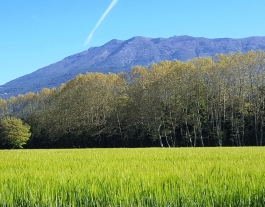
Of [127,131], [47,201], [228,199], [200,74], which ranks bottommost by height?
[127,131]

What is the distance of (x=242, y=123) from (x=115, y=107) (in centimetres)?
2461

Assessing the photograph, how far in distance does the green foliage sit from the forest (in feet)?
21.0

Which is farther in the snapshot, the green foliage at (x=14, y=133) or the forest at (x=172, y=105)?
the green foliage at (x=14, y=133)

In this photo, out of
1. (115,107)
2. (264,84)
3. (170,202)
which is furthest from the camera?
(115,107)

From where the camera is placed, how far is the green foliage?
7138cm

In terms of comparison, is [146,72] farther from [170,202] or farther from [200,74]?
[170,202]

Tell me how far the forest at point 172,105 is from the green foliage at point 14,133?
6391 mm

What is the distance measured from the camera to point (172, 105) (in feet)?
181

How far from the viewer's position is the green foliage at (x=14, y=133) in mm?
71375

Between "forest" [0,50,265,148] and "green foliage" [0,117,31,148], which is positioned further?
"green foliage" [0,117,31,148]

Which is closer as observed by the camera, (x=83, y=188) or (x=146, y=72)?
(x=83, y=188)

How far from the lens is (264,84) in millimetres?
49688

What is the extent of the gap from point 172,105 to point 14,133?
38474 mm

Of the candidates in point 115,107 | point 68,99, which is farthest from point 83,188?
point 68,99
